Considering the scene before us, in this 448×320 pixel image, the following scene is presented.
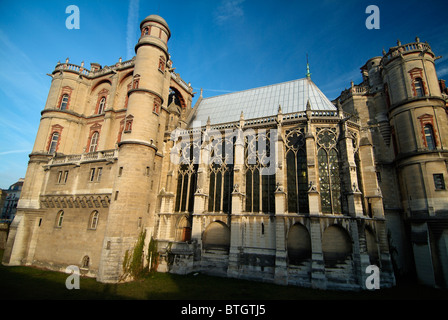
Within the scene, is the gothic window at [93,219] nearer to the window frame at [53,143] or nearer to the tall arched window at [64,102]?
the window frame at [53,143]

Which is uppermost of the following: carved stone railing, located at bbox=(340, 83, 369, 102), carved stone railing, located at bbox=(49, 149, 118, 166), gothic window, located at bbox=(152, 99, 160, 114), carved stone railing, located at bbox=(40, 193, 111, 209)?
carved stone railing, located at bbox=(340, 83, 369, 102)

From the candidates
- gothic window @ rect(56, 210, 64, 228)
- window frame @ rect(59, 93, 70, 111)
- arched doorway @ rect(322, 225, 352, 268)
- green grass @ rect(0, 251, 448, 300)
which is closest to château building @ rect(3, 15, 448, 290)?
arched doorway @ rect(322, 225, 352, 268)

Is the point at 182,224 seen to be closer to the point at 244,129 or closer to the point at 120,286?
the point at 120,286

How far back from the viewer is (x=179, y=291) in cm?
1486

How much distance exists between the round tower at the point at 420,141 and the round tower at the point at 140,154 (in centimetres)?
2283

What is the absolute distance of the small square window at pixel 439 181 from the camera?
17.7 metres

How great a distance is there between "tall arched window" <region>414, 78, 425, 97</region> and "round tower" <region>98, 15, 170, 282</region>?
2438cm

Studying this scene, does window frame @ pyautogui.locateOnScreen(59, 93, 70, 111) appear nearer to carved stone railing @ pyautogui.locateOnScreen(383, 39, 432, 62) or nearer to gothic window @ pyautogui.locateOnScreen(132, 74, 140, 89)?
gothic window @ pyautogui.locateOnScreen(132, 74, 140, 89)

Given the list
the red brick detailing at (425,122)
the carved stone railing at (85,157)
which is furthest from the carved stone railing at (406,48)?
the carved stone railing at (85,157)

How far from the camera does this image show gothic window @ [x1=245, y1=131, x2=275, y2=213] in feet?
63.0

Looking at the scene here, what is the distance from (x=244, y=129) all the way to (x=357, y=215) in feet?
38.7

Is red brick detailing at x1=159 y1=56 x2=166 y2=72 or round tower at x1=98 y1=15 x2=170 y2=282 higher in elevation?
red brick detailing at x1=159 y1=56 x2=166 y2=72
